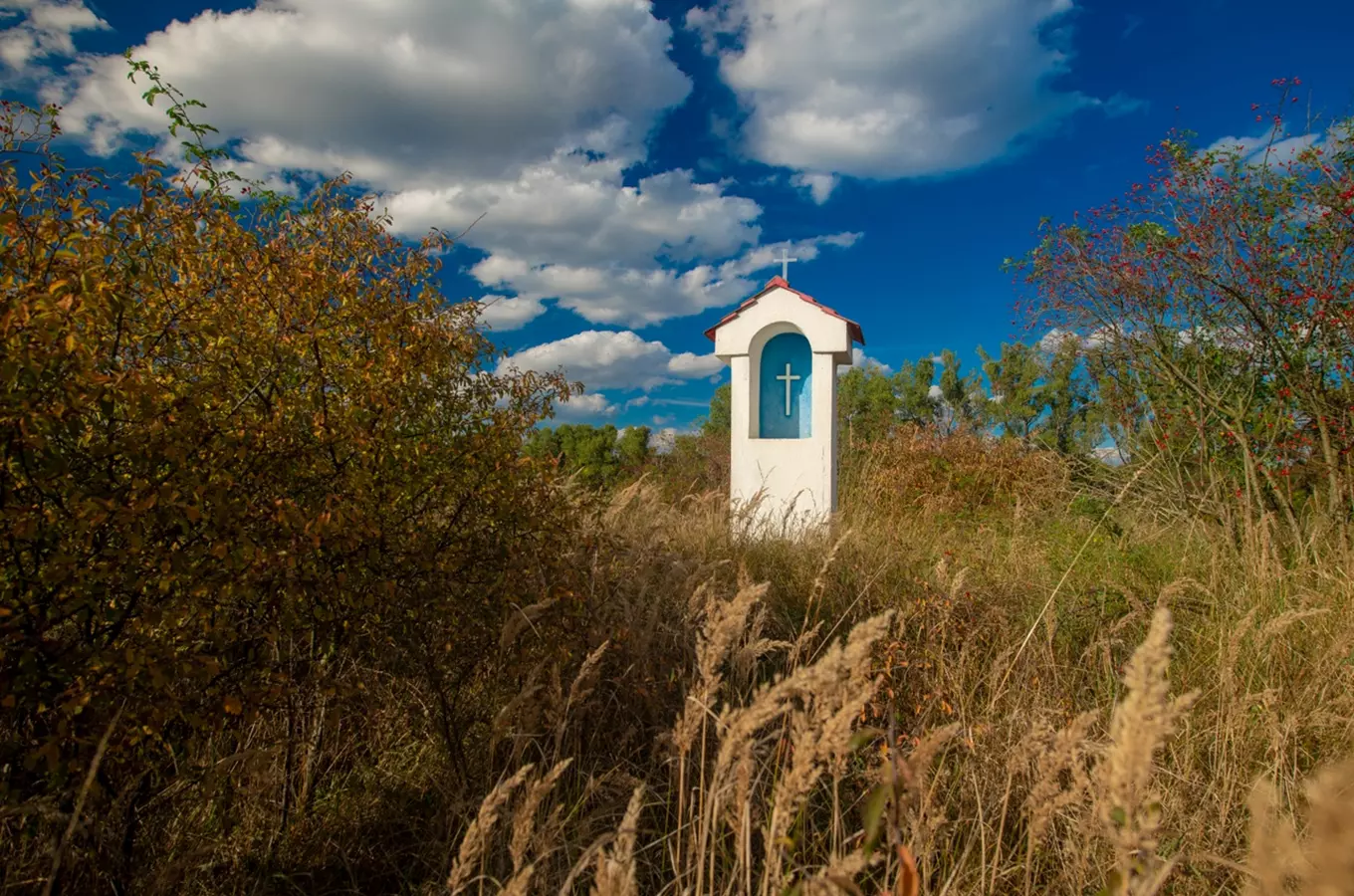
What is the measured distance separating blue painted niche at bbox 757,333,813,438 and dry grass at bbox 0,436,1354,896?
3585 millimetres

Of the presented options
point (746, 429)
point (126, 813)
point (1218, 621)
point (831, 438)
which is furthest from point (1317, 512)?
point (126, 813)

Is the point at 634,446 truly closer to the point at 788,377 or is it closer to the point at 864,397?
the point at 864,397

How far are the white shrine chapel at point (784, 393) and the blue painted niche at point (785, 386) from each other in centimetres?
1

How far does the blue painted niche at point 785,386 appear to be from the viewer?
8062 mm

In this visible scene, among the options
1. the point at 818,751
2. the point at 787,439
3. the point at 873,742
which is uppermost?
the point at 787,439

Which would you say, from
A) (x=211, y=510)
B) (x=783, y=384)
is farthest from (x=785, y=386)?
(x=211, y=510)

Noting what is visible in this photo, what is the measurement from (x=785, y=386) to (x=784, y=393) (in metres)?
0.07

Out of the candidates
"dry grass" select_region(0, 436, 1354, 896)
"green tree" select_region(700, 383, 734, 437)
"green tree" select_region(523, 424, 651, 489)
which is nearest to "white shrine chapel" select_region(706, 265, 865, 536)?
"dry grass" select_region(0, 436, 1354, 896)

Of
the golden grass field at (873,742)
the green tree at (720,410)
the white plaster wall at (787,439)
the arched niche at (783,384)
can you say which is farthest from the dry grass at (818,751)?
the green tree at (720,410)

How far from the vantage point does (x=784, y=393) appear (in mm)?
8148

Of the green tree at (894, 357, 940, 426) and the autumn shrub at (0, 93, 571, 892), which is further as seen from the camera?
the green tree at (894, 357, 940, 426)

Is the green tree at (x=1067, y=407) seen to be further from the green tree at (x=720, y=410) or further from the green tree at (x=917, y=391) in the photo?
the green tree at (x=720, y=410)

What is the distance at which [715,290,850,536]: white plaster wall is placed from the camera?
7.48 meters

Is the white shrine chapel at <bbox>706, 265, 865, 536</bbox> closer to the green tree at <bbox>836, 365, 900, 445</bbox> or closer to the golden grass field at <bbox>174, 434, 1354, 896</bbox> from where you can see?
the golden grass field at <bbox>174, 434, 1354, 896</bbox>
